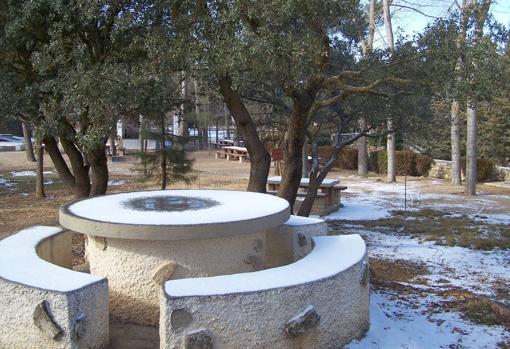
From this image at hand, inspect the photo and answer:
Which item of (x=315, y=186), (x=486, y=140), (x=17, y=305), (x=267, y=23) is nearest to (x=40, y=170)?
(x=315, y=186)

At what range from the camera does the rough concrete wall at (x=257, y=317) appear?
3592 millimetres

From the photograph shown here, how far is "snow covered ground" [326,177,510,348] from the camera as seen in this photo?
15.0 feet

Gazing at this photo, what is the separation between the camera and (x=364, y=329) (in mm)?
4551

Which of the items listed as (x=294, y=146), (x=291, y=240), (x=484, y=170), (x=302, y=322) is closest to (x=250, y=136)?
(x=294, y=146)

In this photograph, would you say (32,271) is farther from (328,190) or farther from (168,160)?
(328,190)

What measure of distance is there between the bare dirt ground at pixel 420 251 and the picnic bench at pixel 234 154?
907cm

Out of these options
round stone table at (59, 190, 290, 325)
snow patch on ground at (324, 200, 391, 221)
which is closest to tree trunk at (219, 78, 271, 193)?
round stone table at (59, 190, 290, 325)

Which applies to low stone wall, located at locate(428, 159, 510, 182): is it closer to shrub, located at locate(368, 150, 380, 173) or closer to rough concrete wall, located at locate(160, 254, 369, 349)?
shrub, located at locate(368, 150, 380, 173)

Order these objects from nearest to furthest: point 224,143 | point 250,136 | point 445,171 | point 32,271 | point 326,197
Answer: point 32,271, point 250,136, point 326,197, point 445,171, point 224,143

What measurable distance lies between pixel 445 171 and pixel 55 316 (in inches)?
780

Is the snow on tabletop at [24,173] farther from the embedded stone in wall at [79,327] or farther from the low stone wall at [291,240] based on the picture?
the embedded stone in wall at [79,327]

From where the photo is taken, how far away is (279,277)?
4.02 metres

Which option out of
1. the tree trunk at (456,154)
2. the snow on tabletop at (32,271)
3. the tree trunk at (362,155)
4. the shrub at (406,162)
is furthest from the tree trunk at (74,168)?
the shrub at (406,162)

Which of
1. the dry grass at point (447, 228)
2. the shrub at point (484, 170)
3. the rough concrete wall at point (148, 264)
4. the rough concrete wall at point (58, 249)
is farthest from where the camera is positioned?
the shrub at point (484, 170)
